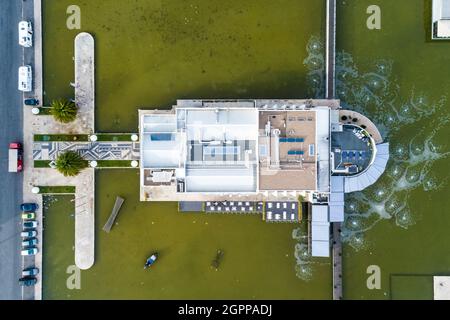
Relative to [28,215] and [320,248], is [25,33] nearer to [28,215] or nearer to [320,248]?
[28,215]

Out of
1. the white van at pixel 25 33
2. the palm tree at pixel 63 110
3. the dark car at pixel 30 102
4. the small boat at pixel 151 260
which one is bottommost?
the small boat at pixel 151 260

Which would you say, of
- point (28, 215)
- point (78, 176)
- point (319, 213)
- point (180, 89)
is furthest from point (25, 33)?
point (319, 213)

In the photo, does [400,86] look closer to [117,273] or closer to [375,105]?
[375,105]

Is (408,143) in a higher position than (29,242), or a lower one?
higher

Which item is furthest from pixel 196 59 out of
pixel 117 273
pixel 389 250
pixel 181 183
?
pixel 389 250

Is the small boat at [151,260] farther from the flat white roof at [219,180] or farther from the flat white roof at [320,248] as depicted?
the flat white roof at [320,248]

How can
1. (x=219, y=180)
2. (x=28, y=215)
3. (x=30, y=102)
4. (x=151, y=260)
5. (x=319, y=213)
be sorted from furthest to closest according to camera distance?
(x=151, y=260), (x=30, y=102), (x=28, y=215), (x=319, y=213), (x=219, y=180)

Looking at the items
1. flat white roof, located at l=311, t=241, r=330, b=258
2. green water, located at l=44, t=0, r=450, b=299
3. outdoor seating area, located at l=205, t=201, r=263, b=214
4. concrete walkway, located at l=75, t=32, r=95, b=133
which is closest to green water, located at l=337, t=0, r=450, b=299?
green water, located at l=44, t=0, r=450, b=299

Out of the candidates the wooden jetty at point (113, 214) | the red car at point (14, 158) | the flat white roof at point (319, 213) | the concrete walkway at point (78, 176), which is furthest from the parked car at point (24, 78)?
the flat white roof at point (319, 213)
